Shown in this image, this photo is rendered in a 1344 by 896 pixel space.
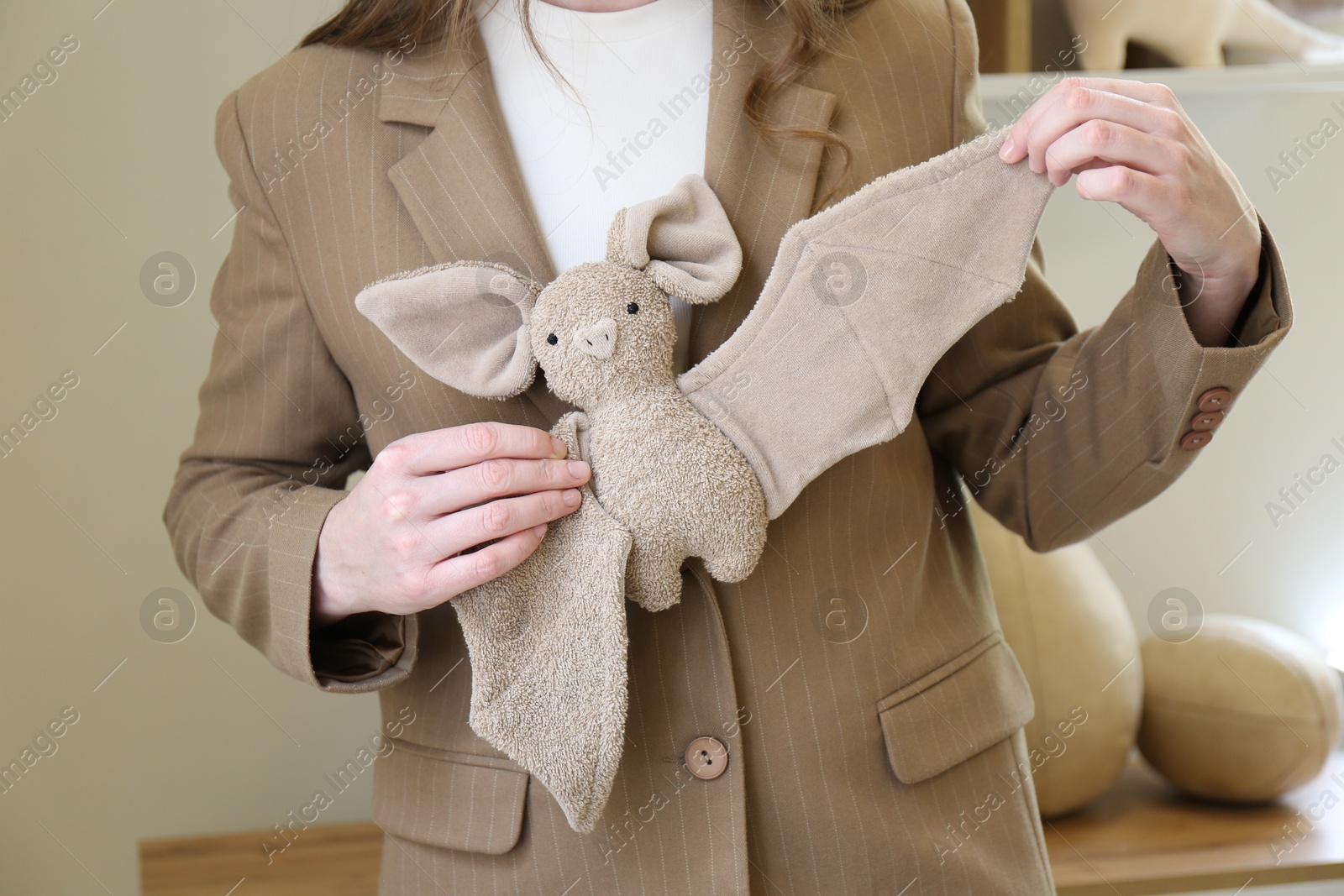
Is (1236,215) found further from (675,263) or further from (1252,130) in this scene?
(1252,130)

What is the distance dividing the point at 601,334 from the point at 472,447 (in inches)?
3.7

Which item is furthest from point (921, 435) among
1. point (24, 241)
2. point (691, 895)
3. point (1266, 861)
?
point (24, 241)

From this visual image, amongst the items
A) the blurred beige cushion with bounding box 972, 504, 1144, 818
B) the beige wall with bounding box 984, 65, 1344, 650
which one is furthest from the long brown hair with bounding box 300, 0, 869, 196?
the beige wall with bounding box 984, 65, 1344, 650

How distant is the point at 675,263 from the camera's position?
0.60 metres

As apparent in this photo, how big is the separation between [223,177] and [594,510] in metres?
1.00

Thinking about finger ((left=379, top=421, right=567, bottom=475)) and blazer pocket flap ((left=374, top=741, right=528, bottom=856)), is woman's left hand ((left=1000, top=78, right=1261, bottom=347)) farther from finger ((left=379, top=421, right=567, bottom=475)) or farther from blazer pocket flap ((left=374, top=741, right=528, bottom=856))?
blazer pocket flap ((left=374, top=741, right=528, bottom=856))

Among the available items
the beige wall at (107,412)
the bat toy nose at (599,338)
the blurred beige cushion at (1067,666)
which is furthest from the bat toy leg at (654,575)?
the beige wall at (107,412)

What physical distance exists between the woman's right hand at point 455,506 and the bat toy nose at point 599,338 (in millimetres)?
56

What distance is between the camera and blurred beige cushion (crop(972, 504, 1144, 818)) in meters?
1.17

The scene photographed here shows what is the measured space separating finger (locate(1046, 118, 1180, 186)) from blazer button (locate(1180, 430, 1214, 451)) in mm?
183

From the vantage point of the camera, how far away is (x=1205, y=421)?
632 mm

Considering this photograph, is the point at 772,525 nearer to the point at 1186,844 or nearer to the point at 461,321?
the point at 461,321

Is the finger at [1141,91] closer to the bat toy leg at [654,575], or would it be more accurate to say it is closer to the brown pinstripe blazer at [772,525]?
the brown pinstripe blazer at [772,525]

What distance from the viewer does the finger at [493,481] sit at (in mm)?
551
